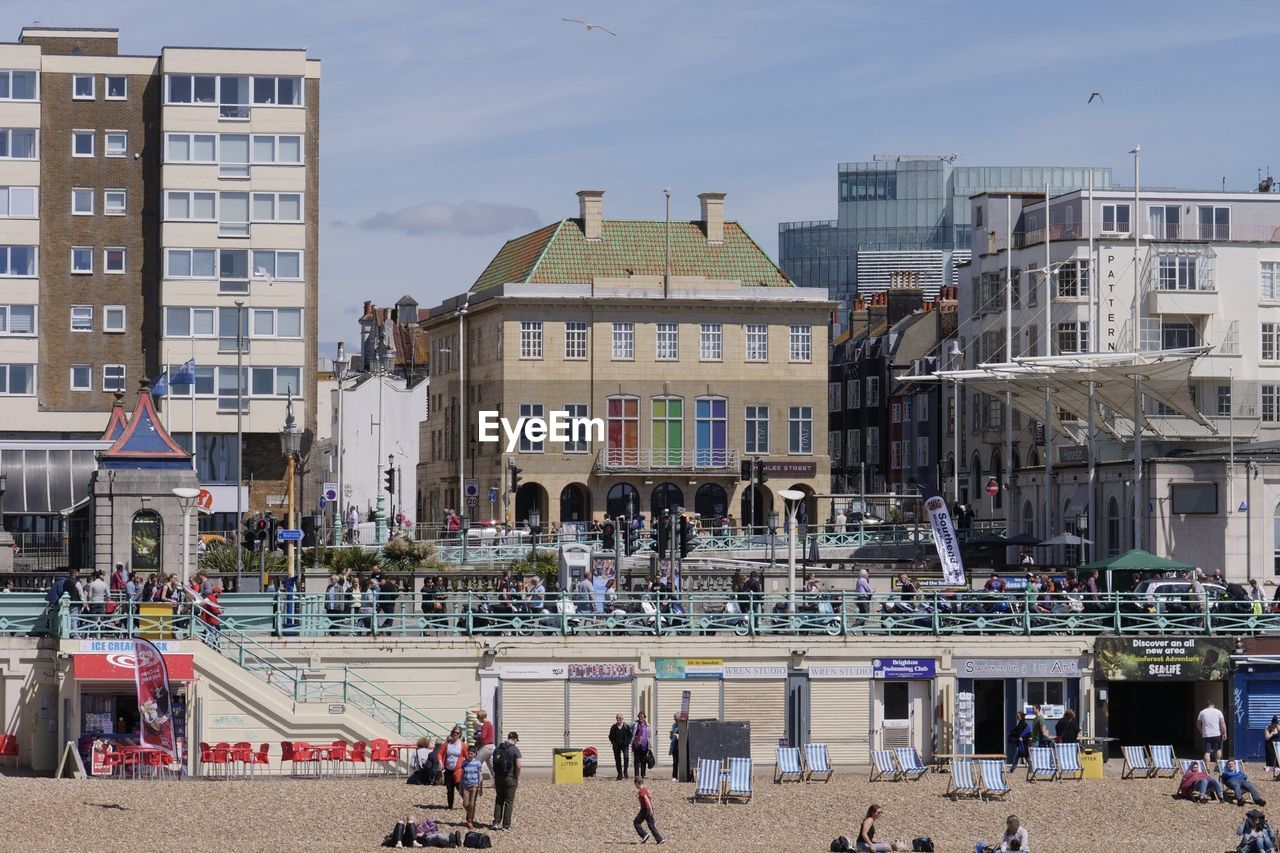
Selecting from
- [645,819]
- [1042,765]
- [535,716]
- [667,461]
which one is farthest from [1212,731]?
[667,461]

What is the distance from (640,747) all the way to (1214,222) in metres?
58.3

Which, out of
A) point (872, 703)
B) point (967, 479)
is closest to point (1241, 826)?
point (872, 703)

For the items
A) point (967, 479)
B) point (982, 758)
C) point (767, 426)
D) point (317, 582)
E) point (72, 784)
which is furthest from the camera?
point (967, 479)

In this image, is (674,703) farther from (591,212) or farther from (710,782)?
(591,212)

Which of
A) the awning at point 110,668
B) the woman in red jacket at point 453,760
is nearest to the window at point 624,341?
the awning at point 110,668

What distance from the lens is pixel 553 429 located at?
291 ft

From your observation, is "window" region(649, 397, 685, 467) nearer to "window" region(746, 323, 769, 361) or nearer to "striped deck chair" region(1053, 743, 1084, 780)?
"window" region(746, 323, 769, 361)

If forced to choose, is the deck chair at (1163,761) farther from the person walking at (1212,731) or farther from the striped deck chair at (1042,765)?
the striped deck chair at (1042,765)

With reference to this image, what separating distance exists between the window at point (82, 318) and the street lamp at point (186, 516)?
30608 mm

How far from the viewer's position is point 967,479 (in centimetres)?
9844

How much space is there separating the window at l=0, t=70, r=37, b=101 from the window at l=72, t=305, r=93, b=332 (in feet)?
21.6

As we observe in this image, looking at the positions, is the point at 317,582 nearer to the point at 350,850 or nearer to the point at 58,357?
the point at 350,850

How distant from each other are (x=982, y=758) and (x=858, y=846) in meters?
7.77

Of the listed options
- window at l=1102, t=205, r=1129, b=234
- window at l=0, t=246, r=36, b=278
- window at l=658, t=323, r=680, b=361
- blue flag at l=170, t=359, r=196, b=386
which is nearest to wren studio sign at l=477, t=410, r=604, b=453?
window at l=658, t=323, r=680, b=361
